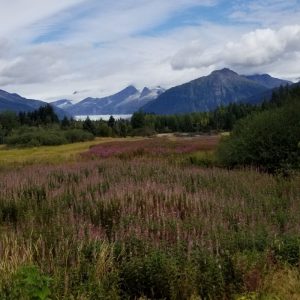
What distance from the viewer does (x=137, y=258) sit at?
22.1 ft

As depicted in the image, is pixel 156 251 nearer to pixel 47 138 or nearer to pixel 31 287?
pixel 31 287

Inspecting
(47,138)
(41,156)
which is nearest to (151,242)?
(41,156)

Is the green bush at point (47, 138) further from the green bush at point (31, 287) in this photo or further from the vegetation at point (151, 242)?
the green bush at point (31, 287)

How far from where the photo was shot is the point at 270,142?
21625 millimetres

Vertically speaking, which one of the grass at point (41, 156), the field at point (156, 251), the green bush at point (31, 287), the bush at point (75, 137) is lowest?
the grass at point (41, 156)

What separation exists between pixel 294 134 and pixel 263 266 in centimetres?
1496

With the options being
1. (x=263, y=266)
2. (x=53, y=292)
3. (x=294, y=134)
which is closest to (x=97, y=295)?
(x=53, y=292)

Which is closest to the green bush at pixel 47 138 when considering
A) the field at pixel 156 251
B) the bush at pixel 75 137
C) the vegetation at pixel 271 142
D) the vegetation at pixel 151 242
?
the bush at pixel 75 137

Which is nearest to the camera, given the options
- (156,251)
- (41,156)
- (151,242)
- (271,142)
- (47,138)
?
(156,251)

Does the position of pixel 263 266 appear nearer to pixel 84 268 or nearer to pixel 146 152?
pixel 84 268

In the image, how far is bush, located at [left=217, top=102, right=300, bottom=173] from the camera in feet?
68.9

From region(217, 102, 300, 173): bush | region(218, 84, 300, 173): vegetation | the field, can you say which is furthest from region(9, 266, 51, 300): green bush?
region(217, 102, 300, 173): bush

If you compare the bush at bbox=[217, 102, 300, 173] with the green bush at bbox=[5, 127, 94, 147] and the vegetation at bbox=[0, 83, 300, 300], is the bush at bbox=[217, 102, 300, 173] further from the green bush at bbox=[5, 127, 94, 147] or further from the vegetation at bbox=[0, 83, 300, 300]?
the green bush at bbox=[5, 127, 94, 147]

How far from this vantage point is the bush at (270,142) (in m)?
21.0
